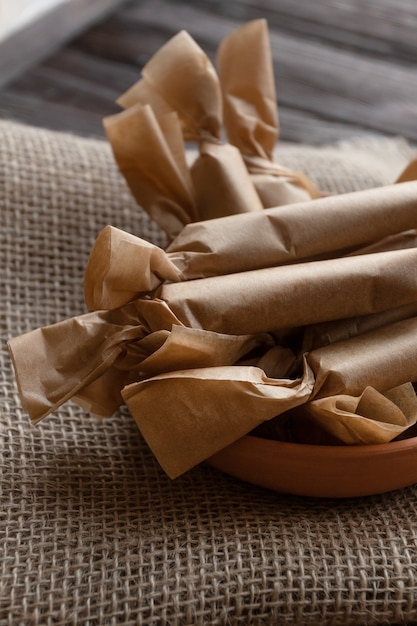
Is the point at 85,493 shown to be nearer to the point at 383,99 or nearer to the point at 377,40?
the point at 383,99

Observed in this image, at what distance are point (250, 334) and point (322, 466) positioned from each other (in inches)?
3.0

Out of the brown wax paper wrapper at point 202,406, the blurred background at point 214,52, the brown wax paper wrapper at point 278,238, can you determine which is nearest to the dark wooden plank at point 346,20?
the blurred background at point 214,52

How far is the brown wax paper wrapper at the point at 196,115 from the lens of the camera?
0.55 meters

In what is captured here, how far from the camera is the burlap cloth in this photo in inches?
16.9

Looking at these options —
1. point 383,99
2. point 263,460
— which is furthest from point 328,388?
point 383,99

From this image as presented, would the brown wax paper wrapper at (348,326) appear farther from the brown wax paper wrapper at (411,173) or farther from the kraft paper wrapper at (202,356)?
the brown wax paper wrapper at (411,173)

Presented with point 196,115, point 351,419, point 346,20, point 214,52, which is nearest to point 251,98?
point 196,115

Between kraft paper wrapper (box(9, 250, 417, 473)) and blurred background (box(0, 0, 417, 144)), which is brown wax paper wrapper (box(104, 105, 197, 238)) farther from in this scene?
blurred background (box(0, 0, 417, 144))

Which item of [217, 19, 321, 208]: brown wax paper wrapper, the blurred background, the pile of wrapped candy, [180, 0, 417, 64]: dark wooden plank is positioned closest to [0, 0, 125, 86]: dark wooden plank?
the blurred background

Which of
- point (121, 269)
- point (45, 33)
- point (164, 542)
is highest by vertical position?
point (121, 269)

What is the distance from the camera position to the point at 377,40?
3.86ft

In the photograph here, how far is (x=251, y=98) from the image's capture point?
60cm

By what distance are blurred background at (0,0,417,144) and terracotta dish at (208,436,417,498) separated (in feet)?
1.84

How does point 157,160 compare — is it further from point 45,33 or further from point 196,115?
point 45,33
